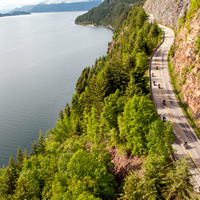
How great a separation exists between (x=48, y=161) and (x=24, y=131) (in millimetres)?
42023

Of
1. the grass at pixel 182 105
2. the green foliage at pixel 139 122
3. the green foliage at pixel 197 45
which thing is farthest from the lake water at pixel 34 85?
the green foliage at pixel 197 45

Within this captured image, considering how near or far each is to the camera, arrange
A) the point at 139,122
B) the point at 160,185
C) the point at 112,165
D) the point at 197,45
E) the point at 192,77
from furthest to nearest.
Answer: the point at 197,45 → the point at 192,77 → the point at 112,165 → the point at 139,122 → the point at 160,185

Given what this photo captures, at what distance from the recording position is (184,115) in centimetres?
3562

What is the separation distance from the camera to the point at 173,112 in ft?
121

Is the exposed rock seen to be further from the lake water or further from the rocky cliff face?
the lake water

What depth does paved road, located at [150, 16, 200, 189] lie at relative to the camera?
26.9 m

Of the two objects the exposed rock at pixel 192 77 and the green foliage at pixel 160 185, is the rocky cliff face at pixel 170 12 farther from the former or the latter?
the green foliage at pixel 160 185

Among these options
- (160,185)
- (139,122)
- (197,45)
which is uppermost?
(197,45)

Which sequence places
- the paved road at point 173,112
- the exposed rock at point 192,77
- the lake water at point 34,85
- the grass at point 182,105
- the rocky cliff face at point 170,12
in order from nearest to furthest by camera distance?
the paved road at point 173,112 < the grass at point 182,105 < the exposed rock at point 192,77 < the lake water at point 34,85 < the rocky cliff face at point 170,12

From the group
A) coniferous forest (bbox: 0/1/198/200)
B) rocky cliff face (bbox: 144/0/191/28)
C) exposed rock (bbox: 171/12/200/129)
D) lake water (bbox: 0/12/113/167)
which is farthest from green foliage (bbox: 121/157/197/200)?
rocky cliff face (bbox: 144/0/191/28)

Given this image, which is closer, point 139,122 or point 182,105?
point 139,122

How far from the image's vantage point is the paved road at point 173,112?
26922 millimetres

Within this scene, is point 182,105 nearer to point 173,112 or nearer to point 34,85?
point 173,112

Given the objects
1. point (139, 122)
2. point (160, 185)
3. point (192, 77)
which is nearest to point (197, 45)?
point (192, 77)
